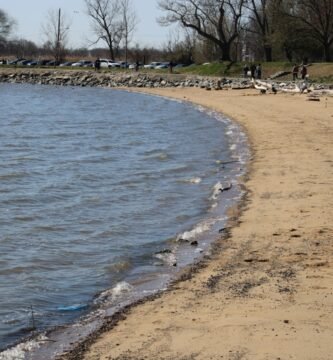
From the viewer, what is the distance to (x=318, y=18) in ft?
183

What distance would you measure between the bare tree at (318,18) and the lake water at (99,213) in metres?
34.1

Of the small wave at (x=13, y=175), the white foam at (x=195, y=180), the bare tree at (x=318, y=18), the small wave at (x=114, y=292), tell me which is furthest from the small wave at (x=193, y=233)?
the bare tree at (x=318, y=18)

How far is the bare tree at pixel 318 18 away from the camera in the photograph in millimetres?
55469

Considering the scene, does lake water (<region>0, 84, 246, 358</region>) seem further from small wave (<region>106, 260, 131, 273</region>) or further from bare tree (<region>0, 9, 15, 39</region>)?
bare tree (<region>0, 9, 15, 39</region>)

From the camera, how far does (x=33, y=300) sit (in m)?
7.09

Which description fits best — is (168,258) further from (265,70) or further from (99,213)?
(265,70)

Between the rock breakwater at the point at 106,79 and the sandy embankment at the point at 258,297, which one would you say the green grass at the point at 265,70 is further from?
the sandy embankment at the point at 258,297

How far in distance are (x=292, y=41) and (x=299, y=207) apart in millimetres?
50503

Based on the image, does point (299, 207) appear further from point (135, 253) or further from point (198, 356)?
point (198, 356)

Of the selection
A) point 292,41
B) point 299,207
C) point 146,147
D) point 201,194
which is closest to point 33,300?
point 299,207

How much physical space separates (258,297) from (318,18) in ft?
173

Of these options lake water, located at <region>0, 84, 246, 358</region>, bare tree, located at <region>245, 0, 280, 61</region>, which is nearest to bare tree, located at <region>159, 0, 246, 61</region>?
bare tree, located at <region>245, 0, 280, 61</region>

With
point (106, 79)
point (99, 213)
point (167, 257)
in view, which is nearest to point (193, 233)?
point (167, 257)

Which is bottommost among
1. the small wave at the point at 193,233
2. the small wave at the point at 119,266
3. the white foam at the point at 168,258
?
the small wave at the point at 119,266
